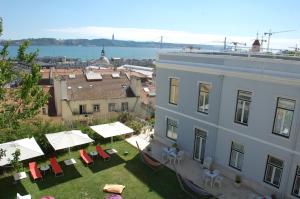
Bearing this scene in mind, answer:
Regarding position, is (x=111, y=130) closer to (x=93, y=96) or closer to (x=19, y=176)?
(x=19, y=176)

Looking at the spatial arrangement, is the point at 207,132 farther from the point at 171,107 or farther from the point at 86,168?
the point at 86,168

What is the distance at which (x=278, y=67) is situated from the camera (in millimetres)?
14695

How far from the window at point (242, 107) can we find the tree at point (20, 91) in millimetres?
11233

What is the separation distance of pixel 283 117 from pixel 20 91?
13685 mm

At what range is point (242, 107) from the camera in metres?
16.9

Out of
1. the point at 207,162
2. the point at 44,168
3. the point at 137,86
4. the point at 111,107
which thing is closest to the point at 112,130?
the point at 44,168

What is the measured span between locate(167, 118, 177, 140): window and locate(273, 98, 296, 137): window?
27.1 ft

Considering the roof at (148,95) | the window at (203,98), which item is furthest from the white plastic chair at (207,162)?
the roof at (148,95)

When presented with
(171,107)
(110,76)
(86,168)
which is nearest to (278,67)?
(171,107)

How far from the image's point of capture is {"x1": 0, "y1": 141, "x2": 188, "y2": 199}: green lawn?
51.9ft

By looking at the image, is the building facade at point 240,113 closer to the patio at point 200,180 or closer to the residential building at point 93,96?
the patio at point 200,180

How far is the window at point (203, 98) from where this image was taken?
18766 mm

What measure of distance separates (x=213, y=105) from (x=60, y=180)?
10968 mm

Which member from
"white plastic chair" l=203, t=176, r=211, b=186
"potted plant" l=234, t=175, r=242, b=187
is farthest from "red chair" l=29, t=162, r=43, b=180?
"potted plant" l=234, t=175, r=242, b=187
